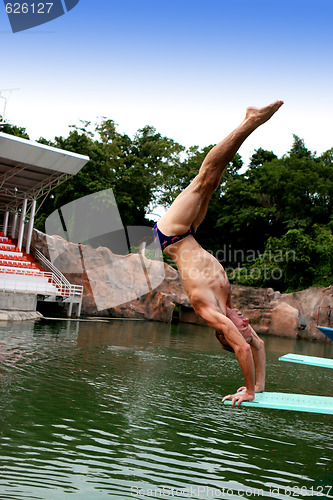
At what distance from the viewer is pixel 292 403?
4188 mm

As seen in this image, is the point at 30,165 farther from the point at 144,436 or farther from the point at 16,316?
the point at 144,436

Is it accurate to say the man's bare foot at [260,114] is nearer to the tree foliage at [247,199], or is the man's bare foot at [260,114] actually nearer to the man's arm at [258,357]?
the man's arm at [258,357]

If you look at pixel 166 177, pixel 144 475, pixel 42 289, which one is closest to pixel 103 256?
pixel 42 289

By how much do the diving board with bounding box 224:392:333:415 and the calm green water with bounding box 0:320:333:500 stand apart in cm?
67

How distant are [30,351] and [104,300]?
50.5 ft

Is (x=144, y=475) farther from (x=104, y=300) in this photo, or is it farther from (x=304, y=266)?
(x=304, y=266)

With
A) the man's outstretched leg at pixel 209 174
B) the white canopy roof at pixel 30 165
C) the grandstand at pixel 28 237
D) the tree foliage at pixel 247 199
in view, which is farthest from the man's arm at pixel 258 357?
the tree foliage at pixel 247 199

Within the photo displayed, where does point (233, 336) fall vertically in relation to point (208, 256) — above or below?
below

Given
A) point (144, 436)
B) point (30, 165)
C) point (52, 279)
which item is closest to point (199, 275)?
point (144, 436)

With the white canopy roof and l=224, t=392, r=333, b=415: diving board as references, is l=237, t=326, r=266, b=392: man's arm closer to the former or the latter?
l=224, t=392, r=333, b=415: diving board

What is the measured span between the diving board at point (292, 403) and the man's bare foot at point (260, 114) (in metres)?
2.14

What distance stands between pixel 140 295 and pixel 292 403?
22.8 m

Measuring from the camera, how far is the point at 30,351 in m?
9.97

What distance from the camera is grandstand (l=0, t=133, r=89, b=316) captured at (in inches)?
811
